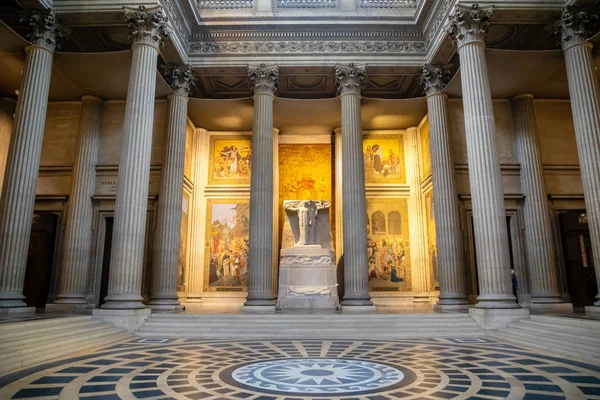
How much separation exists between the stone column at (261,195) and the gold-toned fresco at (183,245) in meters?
3.99

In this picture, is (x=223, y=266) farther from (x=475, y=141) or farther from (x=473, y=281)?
(x=475, y=141)

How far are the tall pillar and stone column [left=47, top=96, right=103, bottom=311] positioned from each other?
11.4 metres

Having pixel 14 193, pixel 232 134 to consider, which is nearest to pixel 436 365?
pixel 14 193

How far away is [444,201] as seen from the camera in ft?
39.9

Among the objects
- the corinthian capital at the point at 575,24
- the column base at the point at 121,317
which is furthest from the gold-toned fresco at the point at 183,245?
the corinthian capital at the point at 575,24

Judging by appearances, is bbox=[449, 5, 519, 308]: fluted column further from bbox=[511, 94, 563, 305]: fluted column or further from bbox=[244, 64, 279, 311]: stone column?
bbox=[244, 64, 279, 311]: stone column

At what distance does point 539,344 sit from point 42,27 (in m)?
13.0

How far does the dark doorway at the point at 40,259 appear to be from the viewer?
13188 mm

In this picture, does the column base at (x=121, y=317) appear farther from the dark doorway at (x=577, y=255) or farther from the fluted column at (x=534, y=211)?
the dark doorway at (x=577, y=255)

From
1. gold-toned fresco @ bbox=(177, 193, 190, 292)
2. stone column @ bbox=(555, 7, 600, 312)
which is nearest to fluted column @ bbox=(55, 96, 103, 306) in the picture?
gold-toned fresco @ bbox=(177, 193, 190, 292)

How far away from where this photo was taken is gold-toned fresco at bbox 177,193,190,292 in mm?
14883

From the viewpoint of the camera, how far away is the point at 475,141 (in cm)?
993

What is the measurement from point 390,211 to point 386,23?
7.04 metres

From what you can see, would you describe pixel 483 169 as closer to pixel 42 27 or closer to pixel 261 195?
pixel 261 195
